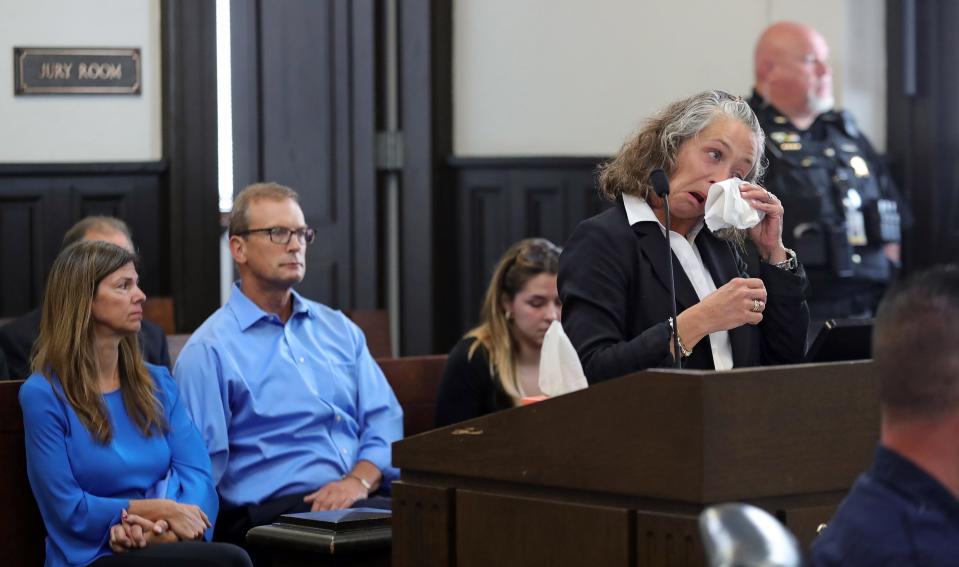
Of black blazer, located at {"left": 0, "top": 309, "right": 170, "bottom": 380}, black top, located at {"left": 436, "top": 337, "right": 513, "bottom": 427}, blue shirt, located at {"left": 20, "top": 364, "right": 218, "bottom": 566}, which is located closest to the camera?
blue shirt, located at {"left": 20, "top": 364, "right": 218, "bottom": 566}

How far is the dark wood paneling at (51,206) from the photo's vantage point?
246 inches

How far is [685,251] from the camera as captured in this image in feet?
9.04

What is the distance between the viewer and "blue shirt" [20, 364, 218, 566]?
3.43 metres

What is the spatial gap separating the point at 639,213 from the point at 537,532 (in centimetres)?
74

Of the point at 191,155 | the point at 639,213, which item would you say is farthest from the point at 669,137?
the point at 191,155

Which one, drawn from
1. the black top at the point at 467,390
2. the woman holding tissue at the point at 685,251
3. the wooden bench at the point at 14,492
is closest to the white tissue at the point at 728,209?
the woman holding tissue at the point at 685,251

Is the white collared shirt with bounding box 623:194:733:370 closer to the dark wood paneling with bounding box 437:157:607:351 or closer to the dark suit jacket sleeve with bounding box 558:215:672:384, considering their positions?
the dark suit jacket sleeve with bounding box 558:215:672:384

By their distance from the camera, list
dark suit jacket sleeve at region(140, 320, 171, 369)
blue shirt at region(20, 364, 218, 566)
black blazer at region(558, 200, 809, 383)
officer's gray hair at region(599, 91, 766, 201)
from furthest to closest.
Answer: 1. dark suit jacket sleeve at region(140, 320, 171, 369)
2. blue shirt at region(20, 364, 218, 566)
3. officer's gray hair at region(599, 91, 766, 201)
4. black blazer at region(558, 200, 809, 383)

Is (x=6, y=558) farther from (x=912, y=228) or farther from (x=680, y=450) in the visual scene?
(x=912, y=228)

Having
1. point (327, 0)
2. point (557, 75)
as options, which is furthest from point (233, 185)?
point (557, 75)

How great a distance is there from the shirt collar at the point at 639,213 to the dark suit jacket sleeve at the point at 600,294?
2cm

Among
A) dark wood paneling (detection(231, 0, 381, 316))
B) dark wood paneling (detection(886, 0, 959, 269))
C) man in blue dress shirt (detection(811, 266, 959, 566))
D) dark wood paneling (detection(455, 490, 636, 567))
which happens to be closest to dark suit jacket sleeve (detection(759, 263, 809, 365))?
dark wood paneling (detection(455, 490, 636, 567))

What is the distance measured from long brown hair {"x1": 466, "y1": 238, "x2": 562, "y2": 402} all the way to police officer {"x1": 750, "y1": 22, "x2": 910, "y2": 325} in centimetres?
206

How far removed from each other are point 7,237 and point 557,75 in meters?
2.60
